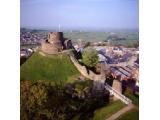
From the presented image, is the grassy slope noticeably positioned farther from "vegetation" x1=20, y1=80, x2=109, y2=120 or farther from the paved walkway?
the paved walkway

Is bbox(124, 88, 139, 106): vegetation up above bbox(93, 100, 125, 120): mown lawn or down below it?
above

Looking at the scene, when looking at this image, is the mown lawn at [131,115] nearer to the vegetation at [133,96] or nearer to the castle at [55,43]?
the vegetation at [133,96]

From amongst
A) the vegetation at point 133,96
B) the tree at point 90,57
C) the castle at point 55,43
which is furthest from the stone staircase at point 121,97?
the castle at point 55,43

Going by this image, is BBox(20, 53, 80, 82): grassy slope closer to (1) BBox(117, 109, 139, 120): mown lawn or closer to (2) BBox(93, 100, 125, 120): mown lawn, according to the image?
(2) BBox(93, 100, 125, 120): mown lawn

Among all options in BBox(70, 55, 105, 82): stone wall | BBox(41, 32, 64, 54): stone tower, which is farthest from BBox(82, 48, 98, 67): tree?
BBox(41, 32, 64, 54): stone tower

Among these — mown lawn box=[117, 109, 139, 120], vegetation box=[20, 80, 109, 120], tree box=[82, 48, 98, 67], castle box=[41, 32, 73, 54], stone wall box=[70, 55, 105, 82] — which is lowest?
mown lawn box=[117, 109, 139, 120]
